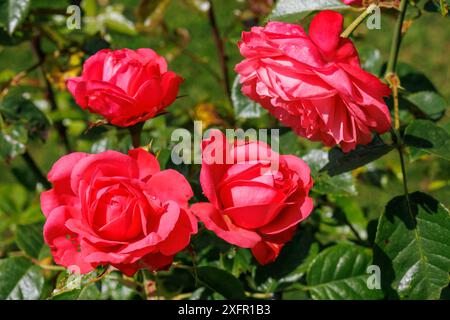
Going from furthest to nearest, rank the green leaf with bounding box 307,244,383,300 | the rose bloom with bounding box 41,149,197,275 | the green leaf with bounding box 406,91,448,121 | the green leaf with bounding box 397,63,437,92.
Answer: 1. the green leaf with bounding box 397,63,437,92
2. the green leaf with bounding box 406,91,448,121
3. the green leaf with bounding box 307,244,383,300
4. the rose bloom with bounding box 41,149,197,275

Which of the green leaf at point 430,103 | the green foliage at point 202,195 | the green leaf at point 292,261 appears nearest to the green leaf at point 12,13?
the green foliage at point 202,195

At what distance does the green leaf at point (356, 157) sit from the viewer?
985mm

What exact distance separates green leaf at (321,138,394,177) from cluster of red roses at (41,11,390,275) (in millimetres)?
105

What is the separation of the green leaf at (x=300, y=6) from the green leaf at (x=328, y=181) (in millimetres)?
250

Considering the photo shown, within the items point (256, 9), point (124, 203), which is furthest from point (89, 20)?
point (124, 203)

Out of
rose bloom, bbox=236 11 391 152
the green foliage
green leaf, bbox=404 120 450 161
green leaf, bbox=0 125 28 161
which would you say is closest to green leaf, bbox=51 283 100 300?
the green foliage

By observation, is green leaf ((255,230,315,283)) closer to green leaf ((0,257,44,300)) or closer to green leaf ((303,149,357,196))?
green leaf ((303,149,357,196))

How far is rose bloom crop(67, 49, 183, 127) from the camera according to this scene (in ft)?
2.89

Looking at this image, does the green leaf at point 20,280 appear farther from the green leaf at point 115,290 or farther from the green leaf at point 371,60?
the green leaf at point 371,60

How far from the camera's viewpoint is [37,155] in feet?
10.3

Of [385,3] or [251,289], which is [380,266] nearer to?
[251,289]

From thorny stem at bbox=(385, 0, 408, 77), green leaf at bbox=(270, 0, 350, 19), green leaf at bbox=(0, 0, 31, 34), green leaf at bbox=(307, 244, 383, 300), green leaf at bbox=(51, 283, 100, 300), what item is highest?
green leaf at bbox=(0, 0, 31, 34)

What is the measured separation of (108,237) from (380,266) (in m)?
0.44

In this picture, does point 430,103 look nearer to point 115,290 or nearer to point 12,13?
point 115,290
